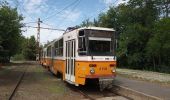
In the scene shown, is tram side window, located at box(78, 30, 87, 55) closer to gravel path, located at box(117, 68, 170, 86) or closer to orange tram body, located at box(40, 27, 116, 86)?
orange tram body, located at box(40, 27, 116, 86)

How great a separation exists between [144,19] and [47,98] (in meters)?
35.3

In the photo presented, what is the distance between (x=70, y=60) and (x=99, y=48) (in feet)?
7.60

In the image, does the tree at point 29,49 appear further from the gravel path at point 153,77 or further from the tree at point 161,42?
the gravel path at point 153,77

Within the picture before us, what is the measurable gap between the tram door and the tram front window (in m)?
1.36

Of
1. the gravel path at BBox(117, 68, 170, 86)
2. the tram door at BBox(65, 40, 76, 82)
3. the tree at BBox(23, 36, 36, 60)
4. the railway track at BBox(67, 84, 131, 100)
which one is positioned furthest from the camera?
the tree at BBox(23, 36, 36, 60)

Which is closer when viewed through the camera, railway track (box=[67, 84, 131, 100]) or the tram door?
railway track (box=[67, 84, 131, 100])

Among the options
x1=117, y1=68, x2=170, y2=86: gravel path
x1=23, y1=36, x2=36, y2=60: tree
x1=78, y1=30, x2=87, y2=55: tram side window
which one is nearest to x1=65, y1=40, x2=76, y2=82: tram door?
x1=78, y1=30, x2=87, y2=55: tram side window

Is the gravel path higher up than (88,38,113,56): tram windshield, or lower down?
lower down

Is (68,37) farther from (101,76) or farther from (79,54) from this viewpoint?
(101,76)

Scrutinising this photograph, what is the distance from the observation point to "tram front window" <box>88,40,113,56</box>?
55.4ft

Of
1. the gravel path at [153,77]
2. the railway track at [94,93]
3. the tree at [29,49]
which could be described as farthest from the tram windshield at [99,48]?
the tree at [29,49]

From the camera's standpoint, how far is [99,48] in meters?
17.1

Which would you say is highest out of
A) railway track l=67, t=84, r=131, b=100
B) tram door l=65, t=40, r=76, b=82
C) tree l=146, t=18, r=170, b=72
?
tree l=146, t=18, r=170, b=72

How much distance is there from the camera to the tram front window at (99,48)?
16.9 m
